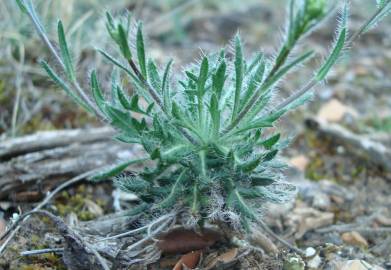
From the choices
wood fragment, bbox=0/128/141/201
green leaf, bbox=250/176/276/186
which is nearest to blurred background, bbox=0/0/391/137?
wood fragment, bbox=0/128/141/201

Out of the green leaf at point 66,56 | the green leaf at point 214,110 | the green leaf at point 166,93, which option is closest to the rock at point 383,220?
the green leaf at point 214,110

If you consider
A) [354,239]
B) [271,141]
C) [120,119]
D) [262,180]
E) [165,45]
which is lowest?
[354,239]

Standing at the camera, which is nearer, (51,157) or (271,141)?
(271,141)

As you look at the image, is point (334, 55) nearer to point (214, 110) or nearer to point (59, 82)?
point (214, 110)

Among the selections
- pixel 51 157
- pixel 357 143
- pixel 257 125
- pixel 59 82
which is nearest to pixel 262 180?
pixel 257 125

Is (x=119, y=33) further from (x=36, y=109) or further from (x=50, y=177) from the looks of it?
(x=36, y=109)

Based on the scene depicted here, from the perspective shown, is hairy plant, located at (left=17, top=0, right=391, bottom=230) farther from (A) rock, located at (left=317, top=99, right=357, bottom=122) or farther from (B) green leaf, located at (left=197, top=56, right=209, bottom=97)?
(A) rock, located at (left=317, top=99, right=357, bottom=122)

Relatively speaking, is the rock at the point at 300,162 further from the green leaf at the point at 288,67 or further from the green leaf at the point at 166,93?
the green leaf at the point at 288,67
